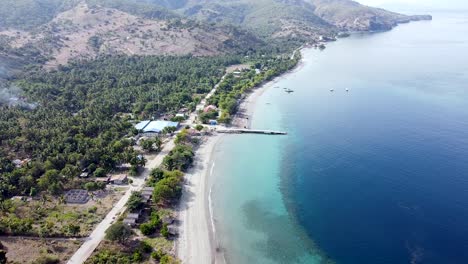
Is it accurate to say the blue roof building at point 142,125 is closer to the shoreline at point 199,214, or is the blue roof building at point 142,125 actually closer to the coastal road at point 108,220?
the coastal road at point 108,220

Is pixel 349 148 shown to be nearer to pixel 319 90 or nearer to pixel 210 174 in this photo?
pixel 210 174

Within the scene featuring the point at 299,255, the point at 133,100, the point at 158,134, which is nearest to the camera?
the point at 299,255

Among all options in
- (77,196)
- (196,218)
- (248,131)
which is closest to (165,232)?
(196,218)

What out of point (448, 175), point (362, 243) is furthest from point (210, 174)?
point (448, 175)

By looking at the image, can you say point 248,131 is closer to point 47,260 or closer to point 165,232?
point 165,232

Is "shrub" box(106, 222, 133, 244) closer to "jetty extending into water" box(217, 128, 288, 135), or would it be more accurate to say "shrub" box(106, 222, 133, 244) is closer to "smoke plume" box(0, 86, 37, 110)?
"jetty extending into water" box(217, 128, 288, 135)

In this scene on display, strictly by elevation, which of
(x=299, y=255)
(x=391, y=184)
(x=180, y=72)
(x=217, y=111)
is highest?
(x=180, y=72)
